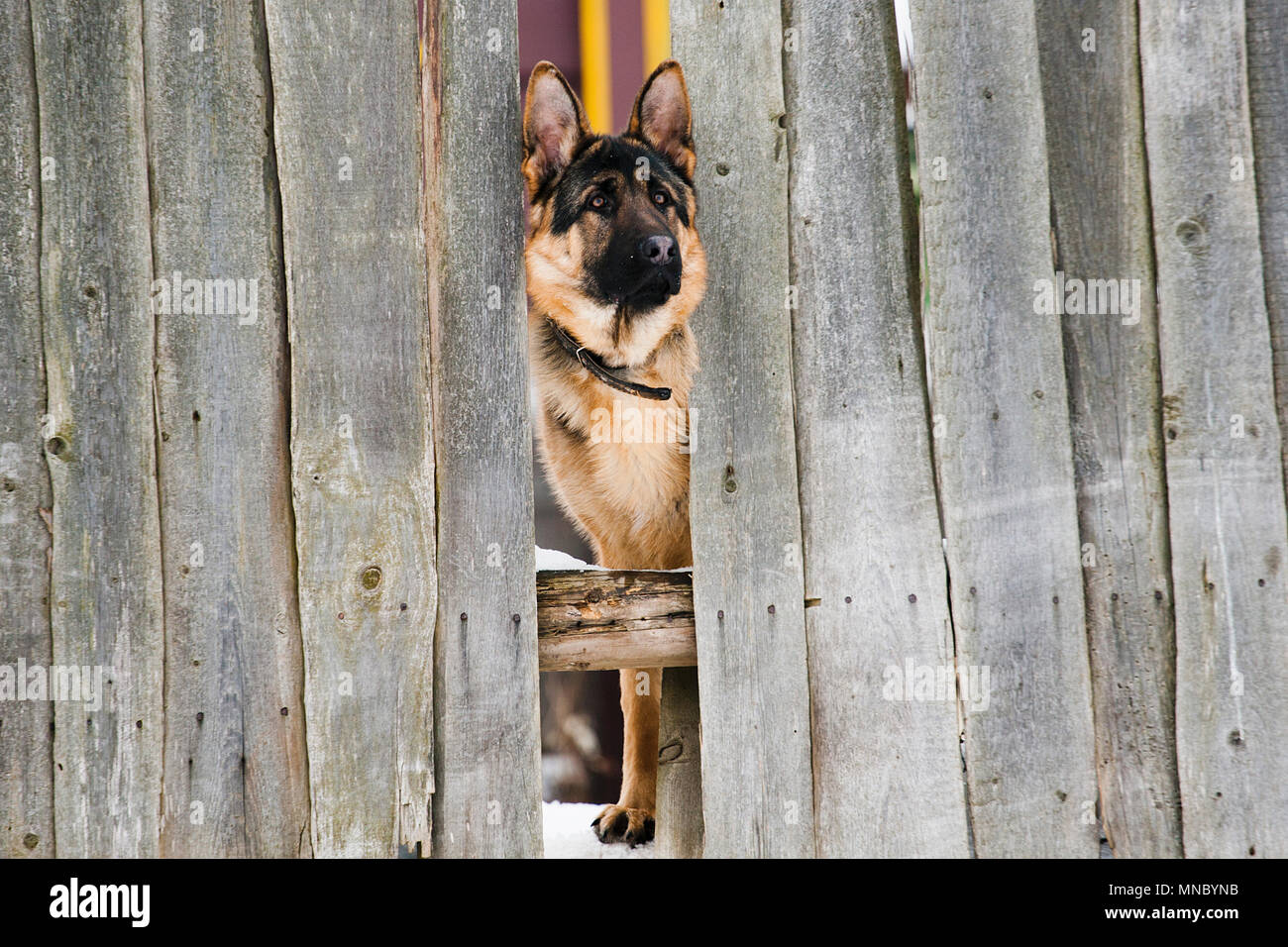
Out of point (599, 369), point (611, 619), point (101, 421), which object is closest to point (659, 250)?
point (599, 369)

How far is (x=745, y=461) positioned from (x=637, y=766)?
1596mm

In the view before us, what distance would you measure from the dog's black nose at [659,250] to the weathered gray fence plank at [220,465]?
131 cm

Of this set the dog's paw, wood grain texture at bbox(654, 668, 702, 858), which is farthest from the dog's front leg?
wood grain texture at bbox(654, 668, 702, 858)

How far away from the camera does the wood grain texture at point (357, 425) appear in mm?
2760

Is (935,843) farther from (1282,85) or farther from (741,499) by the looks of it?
(1282,85)

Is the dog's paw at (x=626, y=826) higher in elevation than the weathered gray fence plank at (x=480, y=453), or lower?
lower

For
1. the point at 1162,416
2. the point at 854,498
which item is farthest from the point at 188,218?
the point at 1162,416

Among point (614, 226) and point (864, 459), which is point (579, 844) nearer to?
point (864, 459)

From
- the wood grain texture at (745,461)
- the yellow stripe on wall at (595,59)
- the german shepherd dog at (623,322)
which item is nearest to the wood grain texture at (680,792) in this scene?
the german shepherd dog at (623,322)

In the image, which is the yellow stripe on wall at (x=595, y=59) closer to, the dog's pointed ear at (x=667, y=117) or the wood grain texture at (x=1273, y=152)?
the dog's pointed ear at (x=667, y=117)

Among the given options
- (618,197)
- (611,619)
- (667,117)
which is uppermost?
(667,117)

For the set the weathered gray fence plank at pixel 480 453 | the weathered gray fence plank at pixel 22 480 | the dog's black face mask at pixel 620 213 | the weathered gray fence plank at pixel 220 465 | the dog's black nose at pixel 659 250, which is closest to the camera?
the weathered gray fence plank at pixel 22 480

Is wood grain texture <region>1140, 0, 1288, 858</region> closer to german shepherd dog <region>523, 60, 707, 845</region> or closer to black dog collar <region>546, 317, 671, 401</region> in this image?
german shepherd dog <region>523, 60, 707, 845</region>

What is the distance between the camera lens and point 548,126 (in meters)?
3.35
